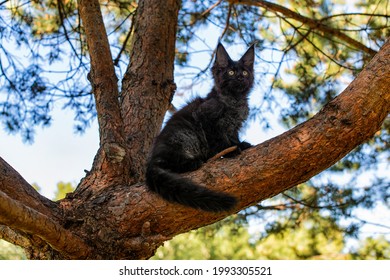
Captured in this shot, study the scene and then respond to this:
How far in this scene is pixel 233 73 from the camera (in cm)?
466

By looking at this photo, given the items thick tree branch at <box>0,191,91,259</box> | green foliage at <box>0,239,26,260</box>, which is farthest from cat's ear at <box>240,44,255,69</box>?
green foliage at <box>0,239,26,260</box>

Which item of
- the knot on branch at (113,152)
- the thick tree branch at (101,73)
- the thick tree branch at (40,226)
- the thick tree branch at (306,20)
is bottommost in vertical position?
the thick tree branch at (40,226)

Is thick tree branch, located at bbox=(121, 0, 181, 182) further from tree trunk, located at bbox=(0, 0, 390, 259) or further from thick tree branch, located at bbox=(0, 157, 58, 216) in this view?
thick tree branch, located at bbox=(0, 157, 58, 216)

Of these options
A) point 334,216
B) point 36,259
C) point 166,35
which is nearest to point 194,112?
point 166,35

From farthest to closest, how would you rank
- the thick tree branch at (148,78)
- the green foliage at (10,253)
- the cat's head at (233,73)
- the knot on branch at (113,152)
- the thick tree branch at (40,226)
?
the green foliage at (10,253) < the cat's head at (233,73) < the thick tree branch at (148,78) < the knot on branch at (113,152) < the thick tree branch at (40,226)

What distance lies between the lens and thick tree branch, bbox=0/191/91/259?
246cm

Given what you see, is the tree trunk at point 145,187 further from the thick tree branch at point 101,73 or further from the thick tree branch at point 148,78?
the thick tree branch at point 148,78

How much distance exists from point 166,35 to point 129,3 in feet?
5.41

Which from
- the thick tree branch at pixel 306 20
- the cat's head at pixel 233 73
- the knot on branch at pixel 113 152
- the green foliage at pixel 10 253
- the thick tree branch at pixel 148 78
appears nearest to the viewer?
the knot on branch at pixel 113 152

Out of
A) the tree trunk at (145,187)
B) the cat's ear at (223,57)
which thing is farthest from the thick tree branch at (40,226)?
the cat's ear at (223,57)

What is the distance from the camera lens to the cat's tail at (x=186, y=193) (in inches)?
116

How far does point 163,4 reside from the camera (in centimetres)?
504

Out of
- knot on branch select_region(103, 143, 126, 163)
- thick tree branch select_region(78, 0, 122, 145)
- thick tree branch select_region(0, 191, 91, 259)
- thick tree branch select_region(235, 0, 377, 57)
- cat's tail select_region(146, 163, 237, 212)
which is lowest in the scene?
thick tree branch select_region(0, 191, 91, 259)

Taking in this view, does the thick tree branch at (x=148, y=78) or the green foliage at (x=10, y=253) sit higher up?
the thick tree branch at (x=148, y=78)
